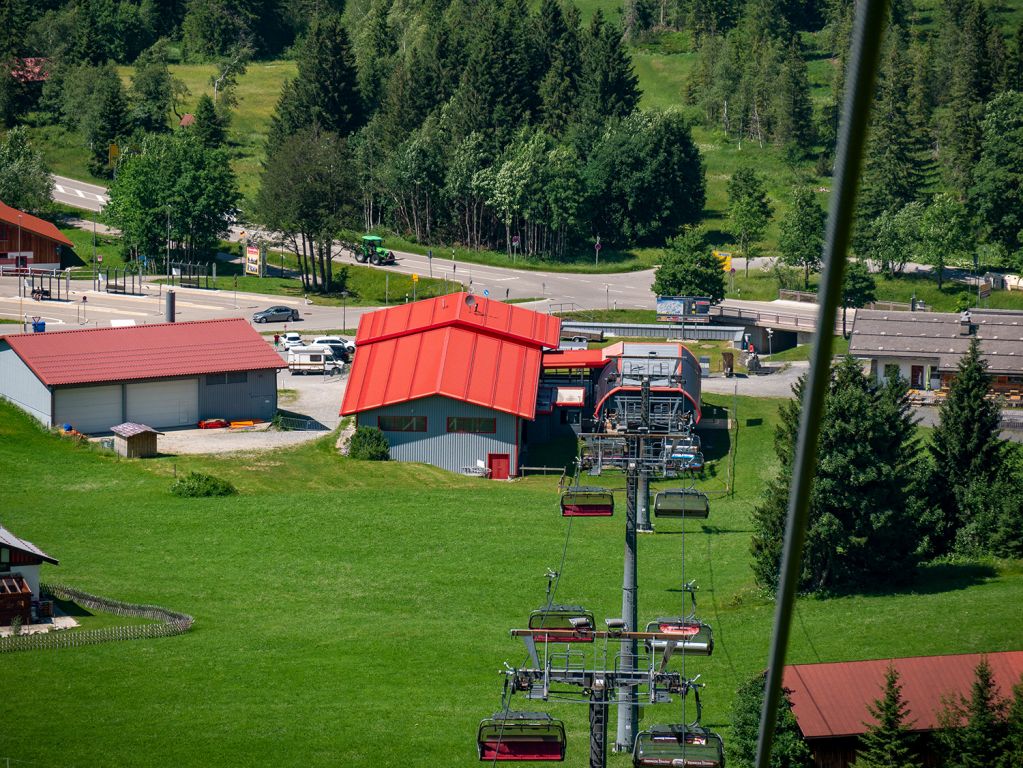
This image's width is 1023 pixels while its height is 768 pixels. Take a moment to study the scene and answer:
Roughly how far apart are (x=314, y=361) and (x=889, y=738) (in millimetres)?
58872

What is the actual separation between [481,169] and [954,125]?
39.5 meters

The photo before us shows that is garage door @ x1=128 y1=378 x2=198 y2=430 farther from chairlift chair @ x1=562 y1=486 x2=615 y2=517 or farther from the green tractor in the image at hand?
the green tractor

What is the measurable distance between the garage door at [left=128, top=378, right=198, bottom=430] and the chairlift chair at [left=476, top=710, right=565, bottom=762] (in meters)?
50.7

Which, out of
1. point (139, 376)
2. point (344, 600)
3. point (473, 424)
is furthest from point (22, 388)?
point (344, 600)

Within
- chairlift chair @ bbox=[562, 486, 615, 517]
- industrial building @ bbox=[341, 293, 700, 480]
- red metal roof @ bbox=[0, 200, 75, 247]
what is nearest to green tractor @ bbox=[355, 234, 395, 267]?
red metal roof @ bbox=[0, 200, 75, 247]

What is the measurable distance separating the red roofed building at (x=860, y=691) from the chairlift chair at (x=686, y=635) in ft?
14.5

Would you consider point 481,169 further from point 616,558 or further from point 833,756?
point 833,756

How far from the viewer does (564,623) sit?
31.1 m

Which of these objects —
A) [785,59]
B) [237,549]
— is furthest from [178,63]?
[237,549]

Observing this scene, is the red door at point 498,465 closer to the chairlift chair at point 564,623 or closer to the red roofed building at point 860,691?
the red roofed building at point 860,691

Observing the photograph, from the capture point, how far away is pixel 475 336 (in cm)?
7394

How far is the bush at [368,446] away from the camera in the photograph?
68.3 meters

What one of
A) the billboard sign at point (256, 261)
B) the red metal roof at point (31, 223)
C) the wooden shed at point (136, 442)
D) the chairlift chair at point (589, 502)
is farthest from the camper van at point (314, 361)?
the chairlift chair at point (589, 502)

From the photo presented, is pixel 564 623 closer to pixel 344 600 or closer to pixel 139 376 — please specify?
pixel 344 600
